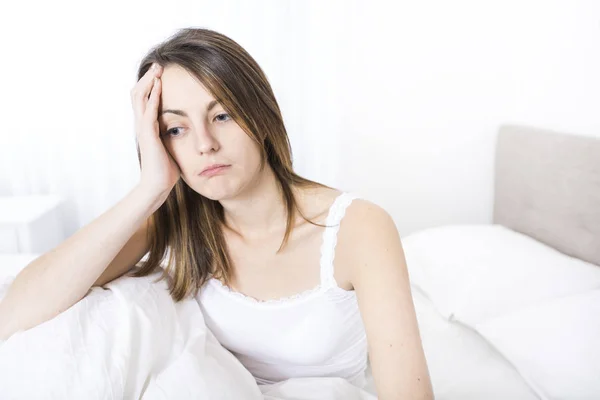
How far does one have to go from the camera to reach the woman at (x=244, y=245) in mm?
1073

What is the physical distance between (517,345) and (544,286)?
303 millimetres

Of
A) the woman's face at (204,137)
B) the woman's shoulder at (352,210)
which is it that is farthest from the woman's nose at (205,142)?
the woman's shoulder at (352,210)

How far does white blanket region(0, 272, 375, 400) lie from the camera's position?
94 cm

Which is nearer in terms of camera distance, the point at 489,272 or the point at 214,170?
the point at 214,170

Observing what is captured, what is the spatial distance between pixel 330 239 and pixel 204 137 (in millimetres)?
367

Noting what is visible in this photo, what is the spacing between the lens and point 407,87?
2.47m

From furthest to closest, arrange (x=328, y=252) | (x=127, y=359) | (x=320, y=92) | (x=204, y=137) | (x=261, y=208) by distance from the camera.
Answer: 1. (x=320, y=92)
2. (x=261, y=208)
3. (x=328, y=252)
4. (x=204, y=137)
5. (x=127, y=359)

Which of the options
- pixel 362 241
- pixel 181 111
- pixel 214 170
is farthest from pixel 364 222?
pixel 181 111

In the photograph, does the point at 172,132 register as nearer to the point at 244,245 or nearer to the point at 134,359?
the point at 244,245

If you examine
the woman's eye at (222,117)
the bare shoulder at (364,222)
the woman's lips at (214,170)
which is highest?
the woman's eye at (222,117)

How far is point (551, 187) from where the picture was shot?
193cm

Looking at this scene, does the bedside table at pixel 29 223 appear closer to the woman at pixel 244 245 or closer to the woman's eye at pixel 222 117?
the woman at pixel 244 245

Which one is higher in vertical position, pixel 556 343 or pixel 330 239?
pixel 330 239

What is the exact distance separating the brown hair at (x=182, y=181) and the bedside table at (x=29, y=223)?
1.11m
